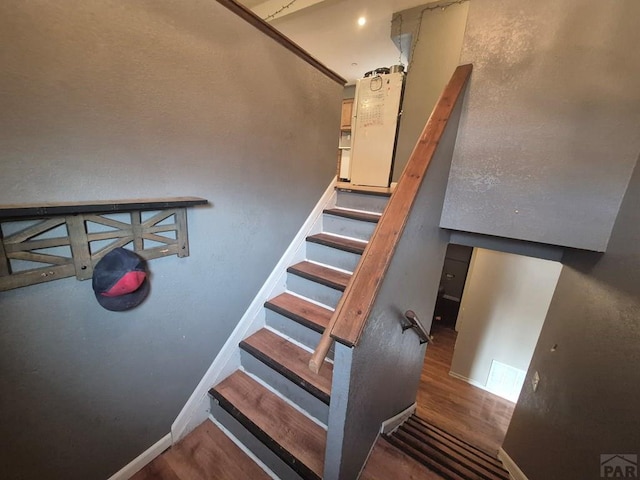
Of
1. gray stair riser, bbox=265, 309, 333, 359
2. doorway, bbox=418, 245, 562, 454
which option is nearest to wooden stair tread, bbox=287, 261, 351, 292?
gray stair riser, bbox=265, 309, 333, 359

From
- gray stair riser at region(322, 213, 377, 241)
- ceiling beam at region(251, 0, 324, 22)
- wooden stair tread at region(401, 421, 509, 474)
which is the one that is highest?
ceiling beam at region(251, 0, 324, 22)

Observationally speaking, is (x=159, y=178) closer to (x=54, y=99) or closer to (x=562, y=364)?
(x=54, y=99)

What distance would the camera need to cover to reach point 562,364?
1.66 meters

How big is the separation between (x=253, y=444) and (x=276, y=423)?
180 millimetres

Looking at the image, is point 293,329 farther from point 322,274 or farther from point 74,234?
point 74,234

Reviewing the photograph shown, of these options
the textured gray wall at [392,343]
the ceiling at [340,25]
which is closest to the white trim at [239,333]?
the textured gray wall at [392,343]

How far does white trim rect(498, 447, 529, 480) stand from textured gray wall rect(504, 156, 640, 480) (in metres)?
0.05

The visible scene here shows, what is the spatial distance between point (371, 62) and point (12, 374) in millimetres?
5566

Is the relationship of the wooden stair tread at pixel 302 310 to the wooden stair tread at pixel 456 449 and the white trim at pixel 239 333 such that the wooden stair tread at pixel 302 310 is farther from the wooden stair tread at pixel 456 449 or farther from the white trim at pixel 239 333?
the wooden stair tread at pixel 456 449

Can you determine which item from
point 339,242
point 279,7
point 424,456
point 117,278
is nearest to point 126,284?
point 117,278

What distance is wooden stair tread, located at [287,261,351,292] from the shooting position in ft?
5.57

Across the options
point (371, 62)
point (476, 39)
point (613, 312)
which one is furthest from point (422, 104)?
point (613, 312)

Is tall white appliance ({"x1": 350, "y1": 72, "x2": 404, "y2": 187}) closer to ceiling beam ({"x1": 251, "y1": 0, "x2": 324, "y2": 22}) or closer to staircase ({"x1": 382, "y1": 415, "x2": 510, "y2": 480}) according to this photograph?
ceiling beam ({"x1": 251, "y1": 0, "x2": 324, "y2": 22})

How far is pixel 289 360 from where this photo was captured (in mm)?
1516
